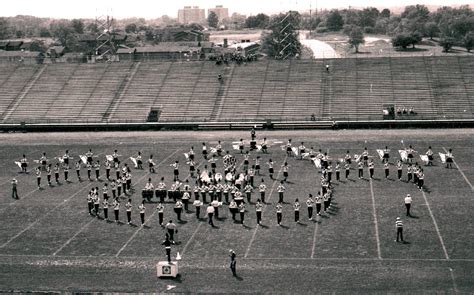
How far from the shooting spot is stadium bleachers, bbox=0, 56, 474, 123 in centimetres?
6103

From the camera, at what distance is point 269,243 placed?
1088 inches

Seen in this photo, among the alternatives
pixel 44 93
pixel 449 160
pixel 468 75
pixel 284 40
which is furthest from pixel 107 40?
pixel 449 160

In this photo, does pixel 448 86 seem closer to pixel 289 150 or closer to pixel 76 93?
pixel 289 150

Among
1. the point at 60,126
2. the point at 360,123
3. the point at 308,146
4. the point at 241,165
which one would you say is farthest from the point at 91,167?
the point at 360,123

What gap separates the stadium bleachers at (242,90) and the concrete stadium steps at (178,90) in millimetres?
86

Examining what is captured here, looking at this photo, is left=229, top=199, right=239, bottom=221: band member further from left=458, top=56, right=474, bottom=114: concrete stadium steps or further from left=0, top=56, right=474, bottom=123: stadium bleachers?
left=458, top=56, right=474, bottom=114: concrete stadium steps

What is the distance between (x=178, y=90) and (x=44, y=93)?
1241 cm

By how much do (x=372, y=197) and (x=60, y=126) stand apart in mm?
33000

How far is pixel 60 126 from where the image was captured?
60.0 metres

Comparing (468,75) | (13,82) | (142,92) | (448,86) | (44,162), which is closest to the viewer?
(44,162)

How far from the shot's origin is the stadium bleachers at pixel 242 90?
200 ft

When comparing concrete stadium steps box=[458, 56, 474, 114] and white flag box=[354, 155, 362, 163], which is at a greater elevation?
concrete stadium steps box=[458, 56, 474, 114]

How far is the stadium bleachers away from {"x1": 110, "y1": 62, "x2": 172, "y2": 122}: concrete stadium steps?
0.09 m

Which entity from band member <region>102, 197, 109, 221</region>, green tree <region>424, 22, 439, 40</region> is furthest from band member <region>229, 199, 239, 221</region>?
green tree <region>424, 22, 439, 40</region>
